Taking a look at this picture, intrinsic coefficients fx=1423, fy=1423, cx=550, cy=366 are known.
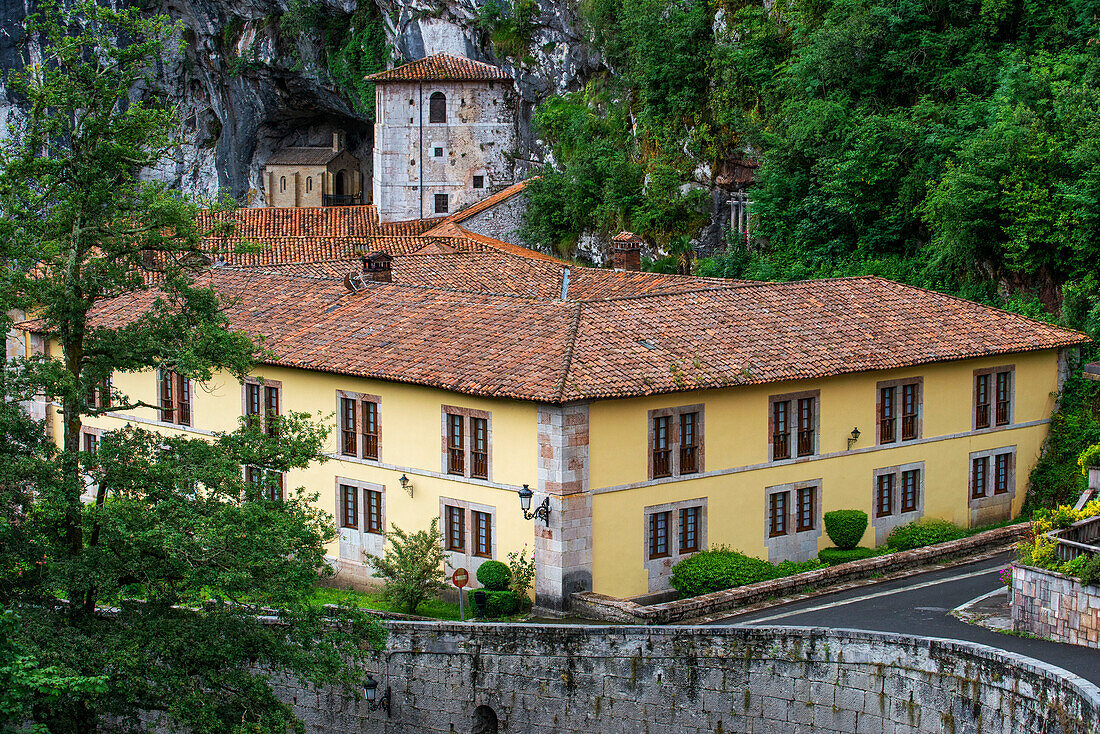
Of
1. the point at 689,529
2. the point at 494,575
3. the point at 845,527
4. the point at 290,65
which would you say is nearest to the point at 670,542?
the point at 689,529

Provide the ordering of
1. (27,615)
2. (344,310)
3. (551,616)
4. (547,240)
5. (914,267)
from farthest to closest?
(547,240) → (914,267) → (344,310) → (551,616) → (27,615)

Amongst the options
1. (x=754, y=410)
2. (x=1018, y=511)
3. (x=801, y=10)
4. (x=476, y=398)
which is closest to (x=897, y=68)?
(x=801, y=10)

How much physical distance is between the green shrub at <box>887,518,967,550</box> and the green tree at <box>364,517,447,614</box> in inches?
419

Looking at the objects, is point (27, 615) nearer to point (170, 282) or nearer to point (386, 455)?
point (170, 282)

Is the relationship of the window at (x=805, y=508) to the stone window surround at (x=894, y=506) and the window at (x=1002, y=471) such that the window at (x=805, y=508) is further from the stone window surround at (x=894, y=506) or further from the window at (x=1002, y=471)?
the window at (x=1002, y=471)

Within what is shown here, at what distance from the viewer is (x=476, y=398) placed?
96.5 ft

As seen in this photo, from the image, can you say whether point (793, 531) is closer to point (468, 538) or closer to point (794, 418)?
point (794, 418)

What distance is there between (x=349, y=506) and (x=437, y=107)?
1576 inches

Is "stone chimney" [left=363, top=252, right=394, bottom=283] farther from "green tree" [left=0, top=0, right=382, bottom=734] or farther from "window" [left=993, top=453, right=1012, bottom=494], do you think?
"green tree" [left=0, top=0, right=382, bottom=734]

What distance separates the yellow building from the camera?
28500 millimetres

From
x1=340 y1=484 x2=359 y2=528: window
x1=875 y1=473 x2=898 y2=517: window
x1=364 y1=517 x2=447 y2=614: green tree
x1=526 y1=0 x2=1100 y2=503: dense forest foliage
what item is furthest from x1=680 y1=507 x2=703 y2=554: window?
x1=526 y1=0 x2=1100 y2=503: dense forest foliage

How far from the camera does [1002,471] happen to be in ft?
117

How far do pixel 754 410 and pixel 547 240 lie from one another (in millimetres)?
29998

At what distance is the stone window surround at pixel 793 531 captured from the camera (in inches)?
1229
